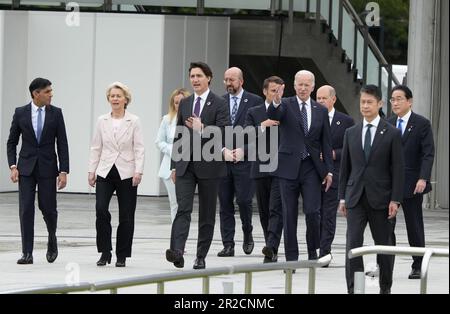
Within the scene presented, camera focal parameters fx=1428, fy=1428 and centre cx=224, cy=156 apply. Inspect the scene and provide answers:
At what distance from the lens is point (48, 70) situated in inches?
1040

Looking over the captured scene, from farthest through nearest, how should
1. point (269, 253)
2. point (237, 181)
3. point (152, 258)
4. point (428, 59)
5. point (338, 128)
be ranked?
1. point (428, 59)
2. point (237, 181)
3. point (338, 128)
4. point (152, 258)
5. point (269, 253)

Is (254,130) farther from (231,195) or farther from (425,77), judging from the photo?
(425,77)

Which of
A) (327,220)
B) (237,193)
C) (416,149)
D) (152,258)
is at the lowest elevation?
(152,258)

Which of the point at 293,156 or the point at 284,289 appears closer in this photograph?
the point at 284,289

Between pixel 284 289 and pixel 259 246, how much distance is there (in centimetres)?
869

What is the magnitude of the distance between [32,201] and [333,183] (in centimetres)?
319

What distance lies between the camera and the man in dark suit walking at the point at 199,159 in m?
13.4

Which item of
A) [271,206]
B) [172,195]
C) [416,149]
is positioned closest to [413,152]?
[416,149]

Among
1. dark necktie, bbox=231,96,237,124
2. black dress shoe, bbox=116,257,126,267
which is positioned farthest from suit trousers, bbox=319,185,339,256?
black dress shoe, bbox=116,257,126,267

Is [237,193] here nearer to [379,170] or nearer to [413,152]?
[413,152]

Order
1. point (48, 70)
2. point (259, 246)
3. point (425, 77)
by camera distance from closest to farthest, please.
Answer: point (259, 246) → point (425, 77) → point (48, 70)

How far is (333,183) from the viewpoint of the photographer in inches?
595

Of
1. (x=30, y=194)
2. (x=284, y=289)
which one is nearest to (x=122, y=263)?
(x=30, y=194)

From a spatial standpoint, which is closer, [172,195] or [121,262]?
[121,262]
